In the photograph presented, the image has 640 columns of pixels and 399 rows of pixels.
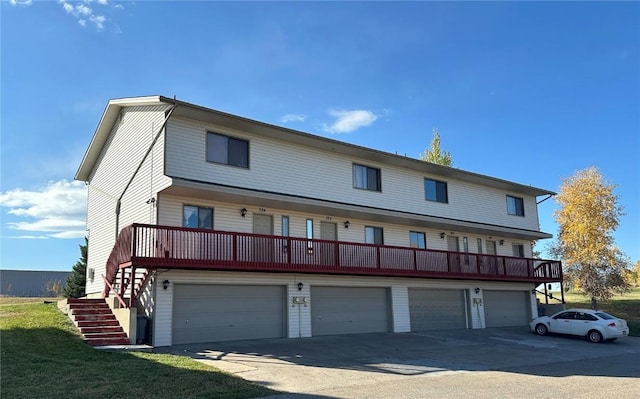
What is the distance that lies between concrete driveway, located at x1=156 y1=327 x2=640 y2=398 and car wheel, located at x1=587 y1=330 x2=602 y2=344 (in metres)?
0.86

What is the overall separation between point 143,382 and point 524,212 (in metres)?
25.8

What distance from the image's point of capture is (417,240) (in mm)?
24906

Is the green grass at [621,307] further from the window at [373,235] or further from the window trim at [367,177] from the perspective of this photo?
the window trim at [367,177]

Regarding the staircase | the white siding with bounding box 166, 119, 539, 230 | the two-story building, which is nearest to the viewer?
the staircase

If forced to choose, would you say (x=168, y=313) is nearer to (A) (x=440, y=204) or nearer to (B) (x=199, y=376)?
(B) (x=199, y=376)

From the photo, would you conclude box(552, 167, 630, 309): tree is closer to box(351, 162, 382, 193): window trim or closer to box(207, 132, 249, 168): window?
box(351, 162, 382, 193): window trim

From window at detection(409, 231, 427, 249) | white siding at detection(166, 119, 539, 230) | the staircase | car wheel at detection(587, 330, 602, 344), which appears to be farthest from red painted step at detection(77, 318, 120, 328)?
car wheel at detection(587, 330, 602, 344)

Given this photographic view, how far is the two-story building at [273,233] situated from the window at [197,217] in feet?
0.14

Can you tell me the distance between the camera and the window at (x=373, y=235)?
2280cm

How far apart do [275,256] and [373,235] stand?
667 centimetres

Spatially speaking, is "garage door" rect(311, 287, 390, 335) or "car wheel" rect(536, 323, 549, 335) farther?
"car wheel" rect(536, 323, 549, 335)

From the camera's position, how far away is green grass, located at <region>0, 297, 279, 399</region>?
30.2 feet

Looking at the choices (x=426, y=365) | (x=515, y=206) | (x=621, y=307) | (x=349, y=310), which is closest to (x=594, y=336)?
(x=515, y=206)

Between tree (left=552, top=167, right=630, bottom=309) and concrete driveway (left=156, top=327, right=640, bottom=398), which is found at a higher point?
tree (left=552, top=167, right=630, bottom=309)
